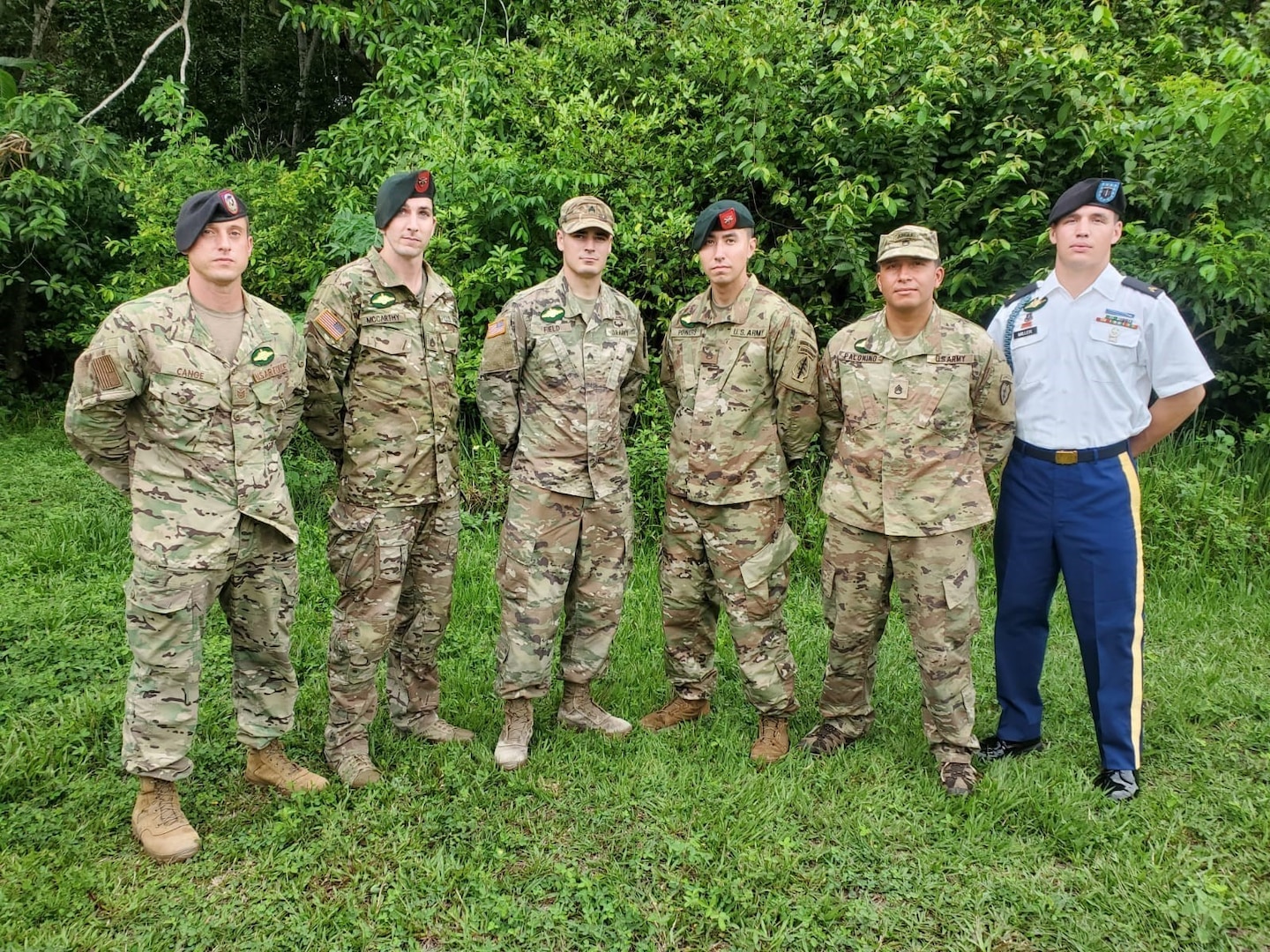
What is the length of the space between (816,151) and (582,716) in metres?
4.33

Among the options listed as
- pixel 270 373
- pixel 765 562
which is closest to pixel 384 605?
pixel 270 373

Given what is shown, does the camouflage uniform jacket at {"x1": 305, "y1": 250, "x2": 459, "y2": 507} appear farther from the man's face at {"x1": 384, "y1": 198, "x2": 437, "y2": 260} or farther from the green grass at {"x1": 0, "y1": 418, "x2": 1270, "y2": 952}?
the green grass at {"x1": 0, "y1": 418, "x2": 1270, "y2": 952}

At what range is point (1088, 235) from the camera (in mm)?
3336

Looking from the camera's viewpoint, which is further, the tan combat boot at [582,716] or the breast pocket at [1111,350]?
the tan combat boot at [582,716]

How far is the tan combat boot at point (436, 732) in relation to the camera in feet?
12.4

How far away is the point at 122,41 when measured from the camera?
1243 centimetres

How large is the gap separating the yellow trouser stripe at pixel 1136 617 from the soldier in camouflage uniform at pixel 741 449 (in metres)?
1.19

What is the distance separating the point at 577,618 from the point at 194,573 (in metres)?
1.51

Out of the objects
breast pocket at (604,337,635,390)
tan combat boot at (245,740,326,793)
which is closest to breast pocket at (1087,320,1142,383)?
breast pocket at (604,337,635,390)

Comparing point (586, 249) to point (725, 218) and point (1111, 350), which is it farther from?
point (1111, 350)

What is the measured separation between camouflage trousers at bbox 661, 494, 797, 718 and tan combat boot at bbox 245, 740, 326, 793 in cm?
157

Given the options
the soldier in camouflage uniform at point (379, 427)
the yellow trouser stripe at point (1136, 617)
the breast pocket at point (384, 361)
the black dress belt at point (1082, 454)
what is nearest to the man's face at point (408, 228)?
the soldier in camouflage uniform at point (379, 427)

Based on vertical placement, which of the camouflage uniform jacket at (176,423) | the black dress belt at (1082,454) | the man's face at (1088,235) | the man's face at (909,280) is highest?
the man's face at (1088,235)

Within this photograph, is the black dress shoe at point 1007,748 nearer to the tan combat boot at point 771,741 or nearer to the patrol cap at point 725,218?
the tan combat boot at point 771,741
